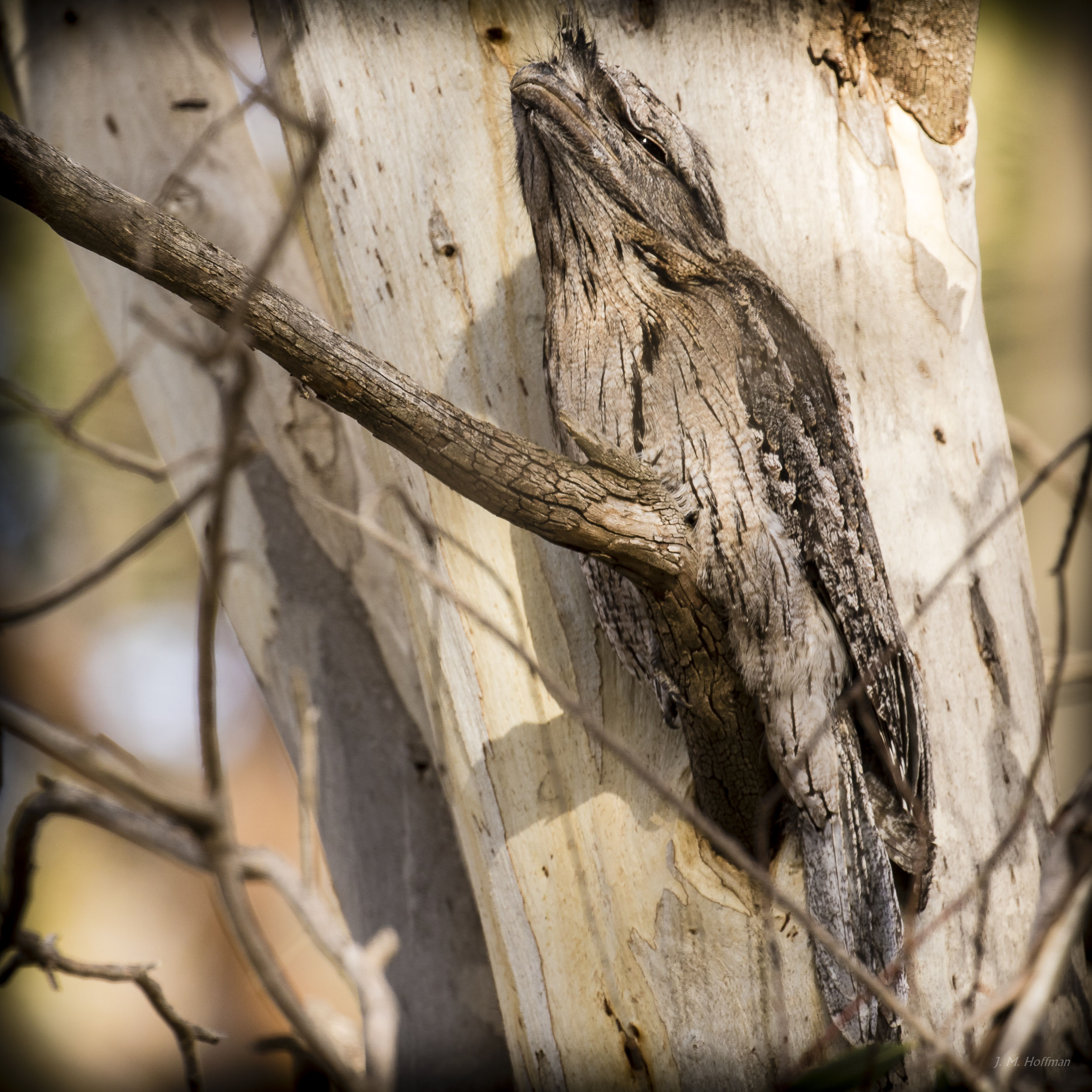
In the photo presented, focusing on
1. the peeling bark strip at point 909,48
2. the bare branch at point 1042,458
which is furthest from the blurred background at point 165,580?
the peeling bark strip at point 909,48

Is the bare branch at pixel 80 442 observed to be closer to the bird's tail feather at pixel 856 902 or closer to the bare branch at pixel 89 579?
the bare branch at pixel 89 579

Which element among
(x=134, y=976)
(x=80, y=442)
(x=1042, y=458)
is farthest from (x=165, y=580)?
(x=1042, y=458)

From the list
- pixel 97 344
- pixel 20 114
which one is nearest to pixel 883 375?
pixel 20 114

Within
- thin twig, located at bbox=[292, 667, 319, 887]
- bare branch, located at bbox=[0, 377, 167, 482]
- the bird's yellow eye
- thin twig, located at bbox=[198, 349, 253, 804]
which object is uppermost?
the bird's yellow eye

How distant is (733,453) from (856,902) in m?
0.54

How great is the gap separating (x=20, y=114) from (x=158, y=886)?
175 inches

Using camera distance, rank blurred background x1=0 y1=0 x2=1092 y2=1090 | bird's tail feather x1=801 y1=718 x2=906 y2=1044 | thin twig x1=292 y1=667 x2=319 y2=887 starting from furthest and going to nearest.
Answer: blurred background x1=0 y1=0 x2=1092 y2=1090 < bird's tail feather x1=801 y1=718 x2=906 y2=1044 < thin twig x1=292 y1=667 x2=319 y2=887

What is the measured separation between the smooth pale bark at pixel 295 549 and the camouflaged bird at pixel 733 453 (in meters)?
0.56

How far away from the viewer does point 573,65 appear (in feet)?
3.31

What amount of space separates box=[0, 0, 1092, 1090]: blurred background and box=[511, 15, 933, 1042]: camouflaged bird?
339 millimetres

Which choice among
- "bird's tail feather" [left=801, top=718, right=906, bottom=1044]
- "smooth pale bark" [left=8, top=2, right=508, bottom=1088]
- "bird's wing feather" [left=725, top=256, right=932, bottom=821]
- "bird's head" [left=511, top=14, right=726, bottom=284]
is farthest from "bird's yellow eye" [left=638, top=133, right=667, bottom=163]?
"bird's tail feather" [left=801, top=718, right=906, bottom=1044]

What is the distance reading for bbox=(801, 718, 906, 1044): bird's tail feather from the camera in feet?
2.79

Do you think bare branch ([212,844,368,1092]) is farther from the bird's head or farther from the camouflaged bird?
the bird's head

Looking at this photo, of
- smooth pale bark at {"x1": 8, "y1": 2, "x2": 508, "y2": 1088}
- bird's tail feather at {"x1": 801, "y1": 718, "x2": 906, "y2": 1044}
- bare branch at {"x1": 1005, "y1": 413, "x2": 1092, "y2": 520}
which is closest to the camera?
bare branch at {"x1": 1005, "y1": 413, "x2": 1092, "y2": 520}
